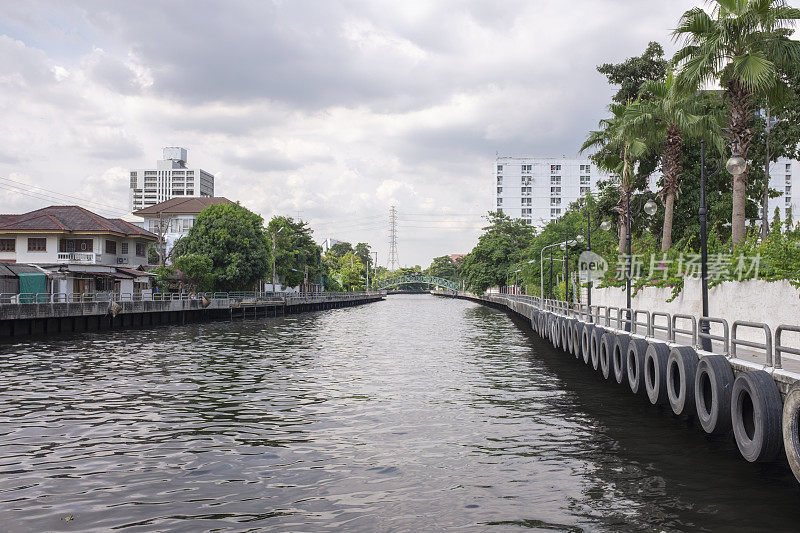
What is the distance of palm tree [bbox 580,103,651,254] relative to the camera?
40562 mm

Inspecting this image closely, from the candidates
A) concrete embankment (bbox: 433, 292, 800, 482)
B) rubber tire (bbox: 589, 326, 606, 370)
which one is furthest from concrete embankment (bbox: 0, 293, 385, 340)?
concrete embankment (bbox: 433, 292, 800, 482)

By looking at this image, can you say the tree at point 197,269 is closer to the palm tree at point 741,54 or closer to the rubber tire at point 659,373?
the palm tree at point 741,54

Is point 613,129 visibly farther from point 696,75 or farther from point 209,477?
point 209,477

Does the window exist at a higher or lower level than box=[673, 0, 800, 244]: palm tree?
lower

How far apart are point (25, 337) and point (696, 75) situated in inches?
1462

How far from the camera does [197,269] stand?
7088cm

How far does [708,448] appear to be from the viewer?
14.4 m

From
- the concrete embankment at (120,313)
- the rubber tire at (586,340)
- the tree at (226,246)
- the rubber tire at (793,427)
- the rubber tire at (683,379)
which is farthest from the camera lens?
the tree at (226,246)

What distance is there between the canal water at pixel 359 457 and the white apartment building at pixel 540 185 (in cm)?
14735

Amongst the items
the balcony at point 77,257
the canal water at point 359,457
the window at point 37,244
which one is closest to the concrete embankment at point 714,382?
the canal water at point 359,457

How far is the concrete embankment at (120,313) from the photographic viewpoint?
1546 inches

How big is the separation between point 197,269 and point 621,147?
143 ft

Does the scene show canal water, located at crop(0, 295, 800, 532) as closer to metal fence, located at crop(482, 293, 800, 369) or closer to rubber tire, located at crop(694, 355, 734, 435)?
rubber tire, located at crop(694, 355, 734, 435)

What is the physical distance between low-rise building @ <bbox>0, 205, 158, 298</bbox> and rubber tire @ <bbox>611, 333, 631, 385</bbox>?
49084mm
